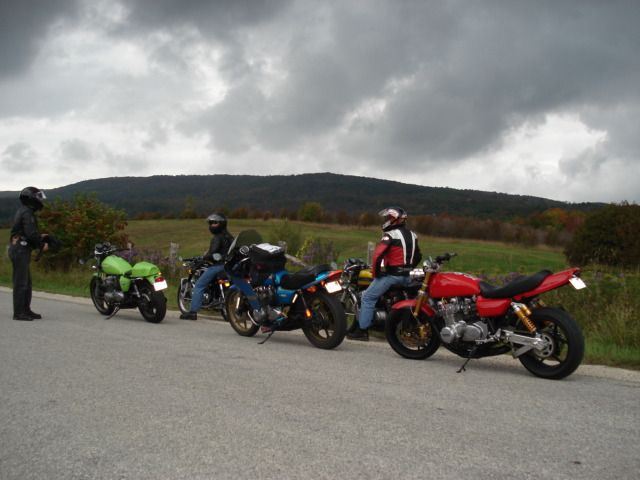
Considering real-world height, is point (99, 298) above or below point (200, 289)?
below

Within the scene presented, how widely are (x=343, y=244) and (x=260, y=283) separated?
5115 cm

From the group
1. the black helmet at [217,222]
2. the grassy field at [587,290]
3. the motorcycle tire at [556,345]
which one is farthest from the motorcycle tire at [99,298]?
the motorcycle tire at [556,345]

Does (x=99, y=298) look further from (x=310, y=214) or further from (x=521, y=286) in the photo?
(x=310, y=214)

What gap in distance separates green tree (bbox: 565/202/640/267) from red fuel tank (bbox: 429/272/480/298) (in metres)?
12.8

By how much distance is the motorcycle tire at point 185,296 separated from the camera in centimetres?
Answer: 1248

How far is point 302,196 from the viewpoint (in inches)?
6708

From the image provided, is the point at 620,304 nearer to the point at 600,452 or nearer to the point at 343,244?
the point at 600,452

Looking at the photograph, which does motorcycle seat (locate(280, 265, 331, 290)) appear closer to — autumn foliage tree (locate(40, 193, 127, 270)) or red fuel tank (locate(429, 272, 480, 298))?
red fuel tank (locate(429, 272, 480, 298))

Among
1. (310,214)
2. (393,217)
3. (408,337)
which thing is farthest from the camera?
(310,214)

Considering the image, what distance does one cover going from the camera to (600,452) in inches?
167

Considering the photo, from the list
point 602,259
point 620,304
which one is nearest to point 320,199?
point 602,259

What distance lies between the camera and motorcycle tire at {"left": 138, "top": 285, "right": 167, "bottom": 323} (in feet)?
36.2

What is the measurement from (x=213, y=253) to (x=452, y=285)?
4.81 metres

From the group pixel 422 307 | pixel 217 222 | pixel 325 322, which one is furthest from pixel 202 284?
pixel 422 307
